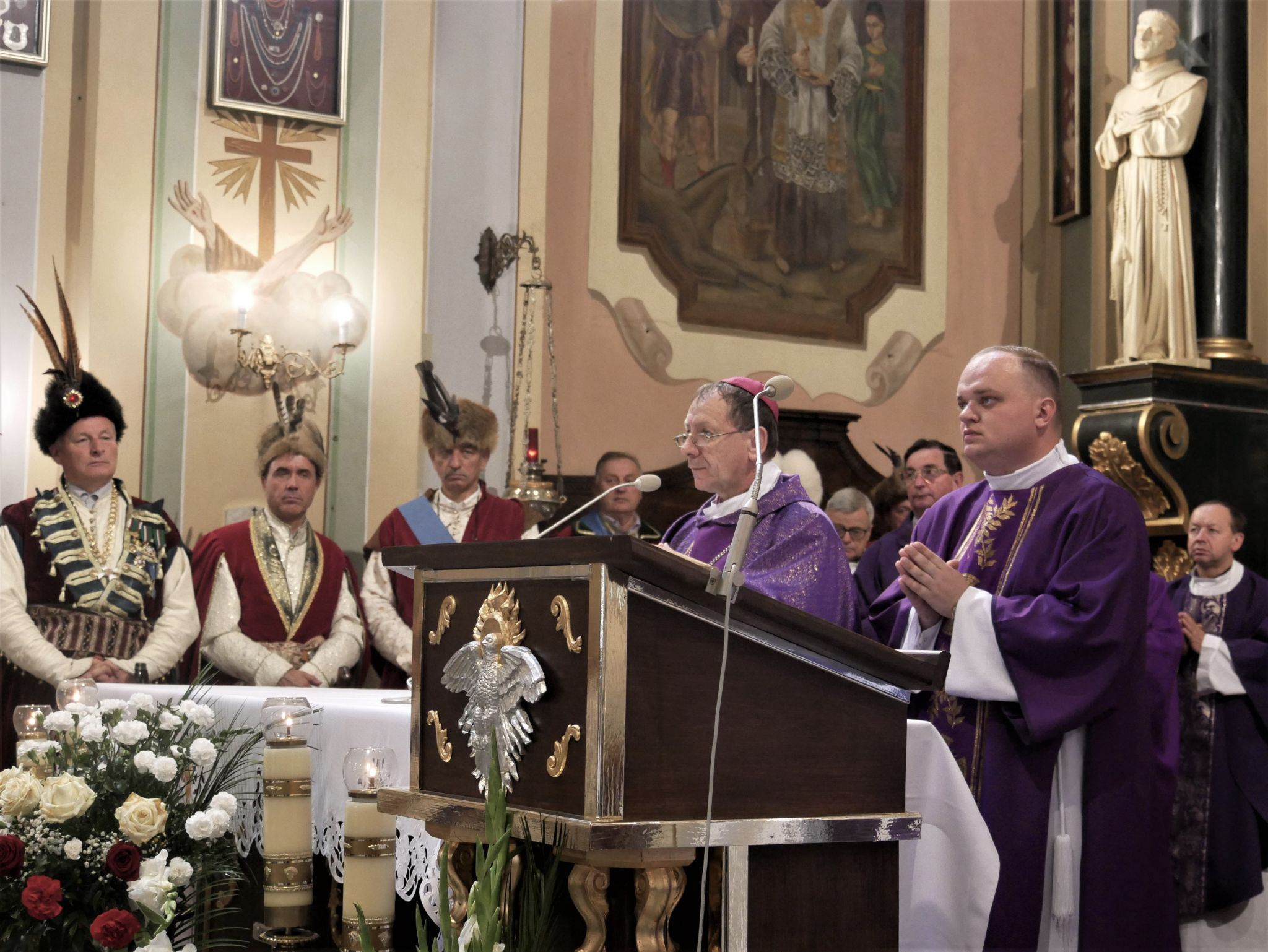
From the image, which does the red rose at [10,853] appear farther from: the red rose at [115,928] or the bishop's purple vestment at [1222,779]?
the bishop's purple vestment at [1222,779]

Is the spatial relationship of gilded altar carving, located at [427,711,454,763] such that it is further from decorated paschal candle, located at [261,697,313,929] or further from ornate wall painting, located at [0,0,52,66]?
ornate wall painting, located at [0,0,52,66]

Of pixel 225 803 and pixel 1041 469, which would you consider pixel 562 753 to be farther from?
pixel 1041 469

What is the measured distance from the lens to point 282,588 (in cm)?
570

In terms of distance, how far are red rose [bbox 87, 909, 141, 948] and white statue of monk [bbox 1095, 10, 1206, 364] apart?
6.90m

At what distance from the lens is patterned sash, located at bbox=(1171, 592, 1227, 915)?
591cm

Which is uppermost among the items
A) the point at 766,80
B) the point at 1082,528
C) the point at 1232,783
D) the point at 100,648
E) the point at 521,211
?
the point at 766,80

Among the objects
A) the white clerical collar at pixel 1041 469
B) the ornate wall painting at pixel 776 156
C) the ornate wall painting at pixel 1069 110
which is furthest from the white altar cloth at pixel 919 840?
the ornate wall painting at pixel 1069 110

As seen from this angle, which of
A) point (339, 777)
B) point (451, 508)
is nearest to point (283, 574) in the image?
point (451, 508)

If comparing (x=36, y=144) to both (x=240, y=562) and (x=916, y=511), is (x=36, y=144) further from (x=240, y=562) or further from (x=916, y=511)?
(x=916, y=511)

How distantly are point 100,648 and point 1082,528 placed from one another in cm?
345

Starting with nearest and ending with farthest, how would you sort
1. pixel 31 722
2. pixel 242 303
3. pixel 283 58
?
pixel 31 722
pixel 242 303
pixel 283 58

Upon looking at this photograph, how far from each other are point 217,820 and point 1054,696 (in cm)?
182

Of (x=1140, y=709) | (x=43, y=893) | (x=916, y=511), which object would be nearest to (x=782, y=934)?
(x=43, y=893)

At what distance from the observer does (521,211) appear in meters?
8.34
